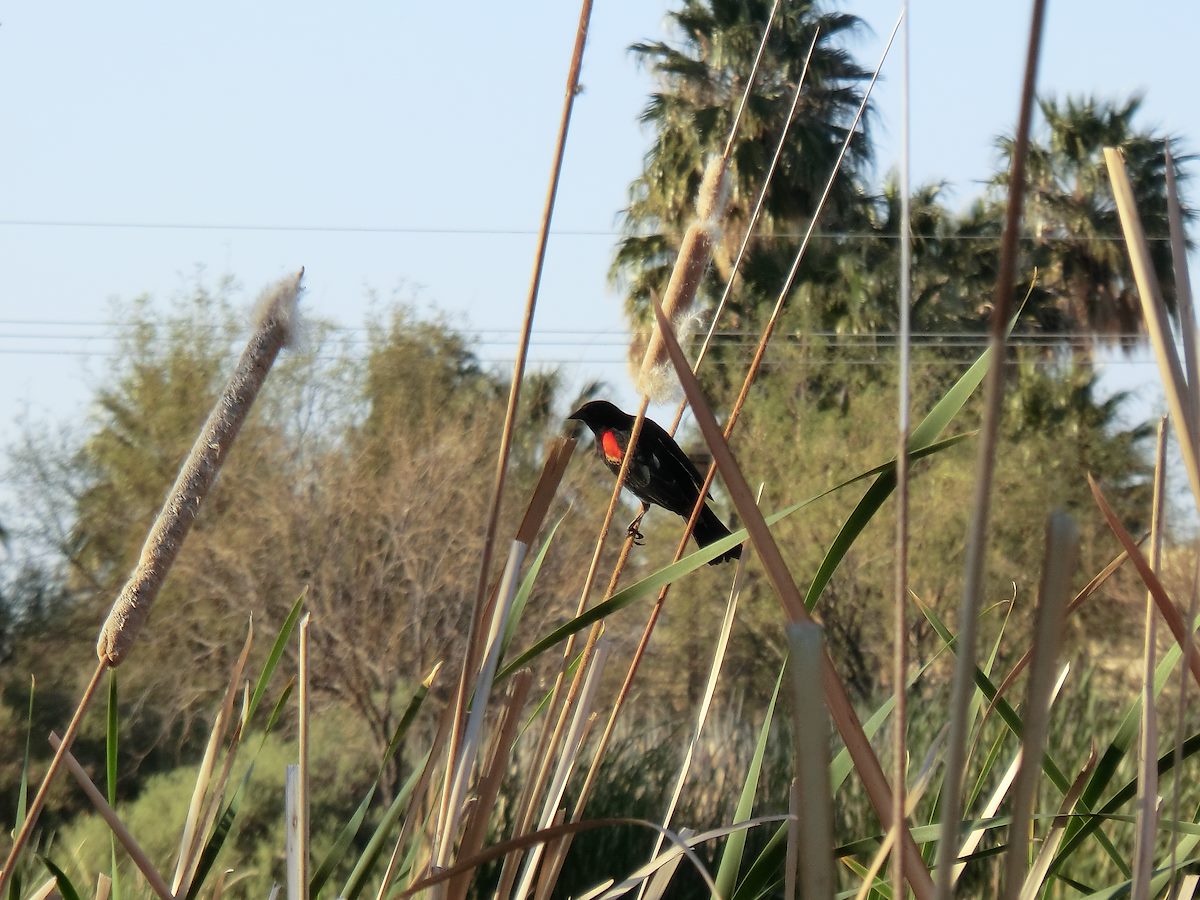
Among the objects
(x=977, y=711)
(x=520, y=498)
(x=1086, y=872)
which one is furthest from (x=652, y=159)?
(x=977, y=711)

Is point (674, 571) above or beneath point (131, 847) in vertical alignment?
above

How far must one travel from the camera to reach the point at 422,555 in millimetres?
10953

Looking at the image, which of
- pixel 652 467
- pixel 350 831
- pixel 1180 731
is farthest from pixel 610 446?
pixel 1180 731

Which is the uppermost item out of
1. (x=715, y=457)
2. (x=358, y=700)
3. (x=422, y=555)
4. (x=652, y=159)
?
(x=652, y=159)

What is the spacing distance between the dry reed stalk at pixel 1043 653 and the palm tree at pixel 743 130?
15537 millimetres

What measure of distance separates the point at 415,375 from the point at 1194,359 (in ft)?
Answer: 43.3

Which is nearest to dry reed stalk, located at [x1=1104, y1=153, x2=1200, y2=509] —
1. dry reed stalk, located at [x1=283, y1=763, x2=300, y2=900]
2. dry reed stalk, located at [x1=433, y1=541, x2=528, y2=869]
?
dry reed stalk, located at [x1=433, y1=541, x2=528, y2=869]

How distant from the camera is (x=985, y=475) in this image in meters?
0.38

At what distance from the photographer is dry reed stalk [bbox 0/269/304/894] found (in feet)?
2.80

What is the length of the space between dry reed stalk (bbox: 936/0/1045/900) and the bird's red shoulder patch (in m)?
2.55

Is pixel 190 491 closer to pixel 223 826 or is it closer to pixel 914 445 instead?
pixel 223 826

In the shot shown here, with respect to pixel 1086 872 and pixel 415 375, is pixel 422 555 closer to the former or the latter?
pixel 415 375

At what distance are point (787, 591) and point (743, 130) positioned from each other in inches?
660

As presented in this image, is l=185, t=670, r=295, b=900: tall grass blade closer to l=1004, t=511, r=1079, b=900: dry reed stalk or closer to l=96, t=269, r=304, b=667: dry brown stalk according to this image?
l=96, t=269, r=304, b=667: dry brown stalk
